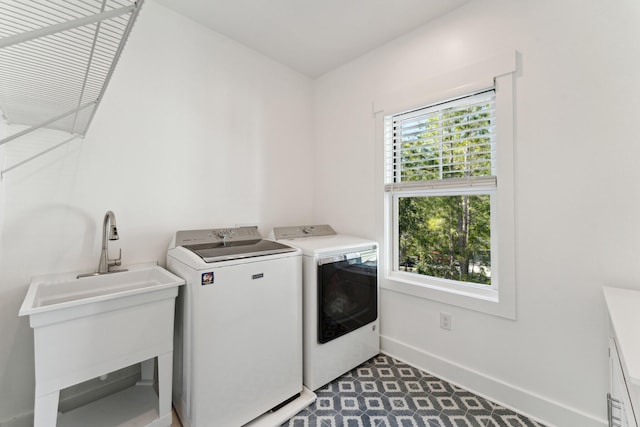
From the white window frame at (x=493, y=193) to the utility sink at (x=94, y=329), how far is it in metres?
1.65

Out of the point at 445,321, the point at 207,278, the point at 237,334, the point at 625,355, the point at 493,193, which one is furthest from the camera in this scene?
the point at 445,321

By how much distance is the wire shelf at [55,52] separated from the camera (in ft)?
→ 2.18

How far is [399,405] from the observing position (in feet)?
5.66

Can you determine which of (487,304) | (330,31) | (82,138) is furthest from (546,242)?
(82,138)

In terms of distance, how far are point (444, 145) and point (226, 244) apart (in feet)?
5.84

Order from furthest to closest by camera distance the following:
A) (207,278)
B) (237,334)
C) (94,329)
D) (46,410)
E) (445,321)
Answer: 1. (445,321)
2. (237,334)
3. (207,278)
4. (94,329)
5. (46,410)

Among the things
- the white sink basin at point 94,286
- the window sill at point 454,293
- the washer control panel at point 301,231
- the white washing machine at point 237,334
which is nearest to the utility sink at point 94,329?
the white sink basin at point 94,286

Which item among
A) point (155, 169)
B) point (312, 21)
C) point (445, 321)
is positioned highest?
point (312, 21)

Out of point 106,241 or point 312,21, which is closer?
point 106,241

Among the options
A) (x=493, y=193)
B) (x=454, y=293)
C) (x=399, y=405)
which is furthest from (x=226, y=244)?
(x=493, y=193)

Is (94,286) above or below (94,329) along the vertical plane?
above

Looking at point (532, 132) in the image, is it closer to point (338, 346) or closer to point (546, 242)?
point (546, 242)

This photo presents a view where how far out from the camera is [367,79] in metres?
2.47

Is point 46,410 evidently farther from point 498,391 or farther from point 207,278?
point 498,391
